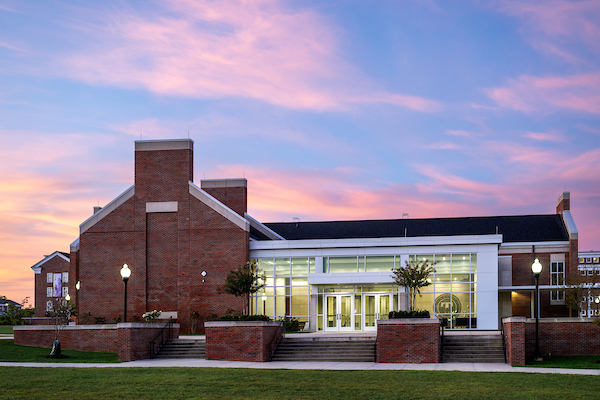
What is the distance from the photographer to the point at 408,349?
28.6 metres

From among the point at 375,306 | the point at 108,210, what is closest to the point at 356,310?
the point at 375,306

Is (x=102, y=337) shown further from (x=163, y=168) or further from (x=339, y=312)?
(x=163, y=168)

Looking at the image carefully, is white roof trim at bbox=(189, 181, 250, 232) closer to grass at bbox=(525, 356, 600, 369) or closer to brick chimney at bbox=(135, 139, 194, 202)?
brick chimney at bbox=(135, 139, 194, 202)

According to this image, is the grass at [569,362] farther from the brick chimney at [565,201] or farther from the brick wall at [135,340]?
the brick chimney at [565,201]

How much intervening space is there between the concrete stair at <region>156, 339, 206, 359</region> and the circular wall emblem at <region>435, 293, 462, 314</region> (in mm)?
15644

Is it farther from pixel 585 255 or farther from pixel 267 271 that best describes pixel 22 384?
pixel 585 255

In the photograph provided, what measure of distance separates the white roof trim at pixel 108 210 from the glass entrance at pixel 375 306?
17.6 m

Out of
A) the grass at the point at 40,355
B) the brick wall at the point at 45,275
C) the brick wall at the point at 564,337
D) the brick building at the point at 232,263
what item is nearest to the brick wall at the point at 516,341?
the brick wall at the point at 564,337

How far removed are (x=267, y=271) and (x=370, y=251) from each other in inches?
275

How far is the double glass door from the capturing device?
130 feet

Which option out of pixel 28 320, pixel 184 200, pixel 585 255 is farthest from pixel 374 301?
pixel 585 255

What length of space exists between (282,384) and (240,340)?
11267 millimetres

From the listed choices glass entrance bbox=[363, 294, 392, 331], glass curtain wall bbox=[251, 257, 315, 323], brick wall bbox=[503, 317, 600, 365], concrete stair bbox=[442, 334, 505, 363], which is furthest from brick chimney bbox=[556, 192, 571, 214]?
concrete stair bbox=[442, 334, 505, 363]

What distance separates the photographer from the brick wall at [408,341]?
2833cm
